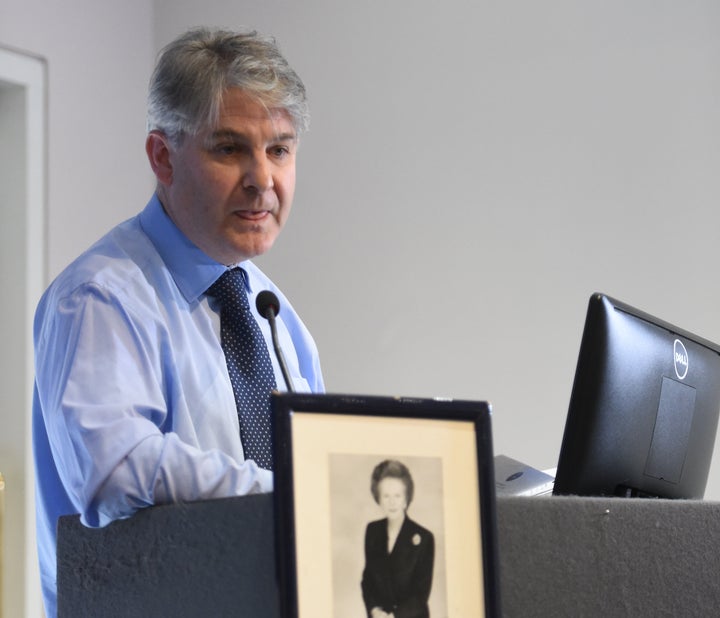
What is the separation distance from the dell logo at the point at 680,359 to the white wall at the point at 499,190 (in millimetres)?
1484

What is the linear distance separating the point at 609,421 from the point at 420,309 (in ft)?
6.65

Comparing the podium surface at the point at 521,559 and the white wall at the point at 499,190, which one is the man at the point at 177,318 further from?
the white wall at the point at 499,190

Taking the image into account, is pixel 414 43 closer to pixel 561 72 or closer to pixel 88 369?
pixel 561 72

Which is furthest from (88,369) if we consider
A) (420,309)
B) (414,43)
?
(414,43)

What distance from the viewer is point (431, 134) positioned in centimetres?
330

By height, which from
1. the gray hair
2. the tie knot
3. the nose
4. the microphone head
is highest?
the gray hair

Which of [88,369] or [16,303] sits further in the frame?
[16,303]

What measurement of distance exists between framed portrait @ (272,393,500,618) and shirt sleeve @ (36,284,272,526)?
11.1 inches

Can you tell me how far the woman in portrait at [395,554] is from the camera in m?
0.80

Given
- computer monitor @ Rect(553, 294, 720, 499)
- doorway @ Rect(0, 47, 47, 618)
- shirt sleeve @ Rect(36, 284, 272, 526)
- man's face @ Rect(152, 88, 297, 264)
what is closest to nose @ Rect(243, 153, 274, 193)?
man's face @ Rect(152, 88, 297, 264)

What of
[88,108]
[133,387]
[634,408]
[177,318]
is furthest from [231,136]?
[88,108]

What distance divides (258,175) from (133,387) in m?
0.48

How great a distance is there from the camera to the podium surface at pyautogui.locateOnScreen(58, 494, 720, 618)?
2.94 feet

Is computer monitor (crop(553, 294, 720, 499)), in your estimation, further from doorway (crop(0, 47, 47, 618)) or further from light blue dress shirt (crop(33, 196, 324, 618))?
doorway (crop(0, 47, 47, 618))
